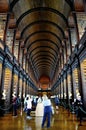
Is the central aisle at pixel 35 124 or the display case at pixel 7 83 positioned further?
the display case at pixel 7 83

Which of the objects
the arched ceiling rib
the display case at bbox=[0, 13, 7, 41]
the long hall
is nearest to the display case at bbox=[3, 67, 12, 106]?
the long hall

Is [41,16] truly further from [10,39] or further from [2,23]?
[2,23]

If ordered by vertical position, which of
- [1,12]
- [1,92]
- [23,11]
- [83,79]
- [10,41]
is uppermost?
[23,11]

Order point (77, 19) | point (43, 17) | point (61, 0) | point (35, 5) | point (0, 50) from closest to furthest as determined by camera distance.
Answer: point (0, 50)
point (77, 19)
point (61, 0)
point (35, 5)
point (43, 17)

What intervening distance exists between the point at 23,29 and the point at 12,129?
17.0 metres

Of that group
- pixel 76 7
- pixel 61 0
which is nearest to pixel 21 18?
pixel 61 0

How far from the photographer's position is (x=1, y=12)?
1627cm

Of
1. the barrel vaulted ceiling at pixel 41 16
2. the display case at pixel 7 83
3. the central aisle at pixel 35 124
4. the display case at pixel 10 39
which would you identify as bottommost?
the central aisle at pixel 35 124

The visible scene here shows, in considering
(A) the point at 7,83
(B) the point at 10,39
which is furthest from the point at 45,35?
(A) the point at 7,83

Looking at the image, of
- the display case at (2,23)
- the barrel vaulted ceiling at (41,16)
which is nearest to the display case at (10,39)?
the barrel vaulted ceiling at (41,16)

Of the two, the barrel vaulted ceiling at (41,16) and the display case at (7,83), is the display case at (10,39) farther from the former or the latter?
the display case at (7,83)

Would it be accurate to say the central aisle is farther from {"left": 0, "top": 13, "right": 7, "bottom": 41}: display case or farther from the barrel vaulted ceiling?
the barrel vaulted ceiling

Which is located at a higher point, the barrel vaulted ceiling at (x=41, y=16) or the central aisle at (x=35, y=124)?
the barrel vaulted ceiling at (x=41, y=16)

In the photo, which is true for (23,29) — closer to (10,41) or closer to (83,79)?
(10,41)
